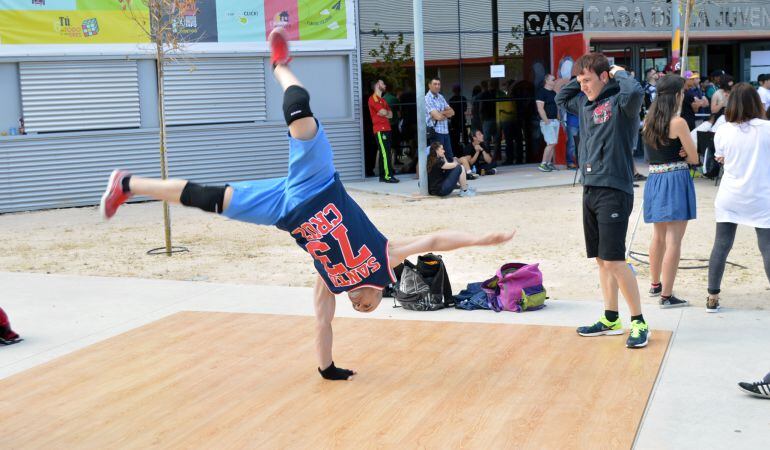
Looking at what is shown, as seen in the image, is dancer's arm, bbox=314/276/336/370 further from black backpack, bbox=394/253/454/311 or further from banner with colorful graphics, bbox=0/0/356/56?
banner with colorful graphics, bbox=0/0/356/56

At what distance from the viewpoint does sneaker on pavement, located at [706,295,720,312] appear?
7.30 m

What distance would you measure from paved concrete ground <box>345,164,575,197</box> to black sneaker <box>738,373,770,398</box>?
35.7 ft

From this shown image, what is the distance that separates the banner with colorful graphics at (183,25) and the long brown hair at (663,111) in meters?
8.47

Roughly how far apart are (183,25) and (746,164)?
9691 millimetres

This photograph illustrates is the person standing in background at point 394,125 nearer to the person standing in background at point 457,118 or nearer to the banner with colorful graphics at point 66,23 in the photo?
the person standing in background at point 457,118

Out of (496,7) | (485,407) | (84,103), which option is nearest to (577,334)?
(485,407)

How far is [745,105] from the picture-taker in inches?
271

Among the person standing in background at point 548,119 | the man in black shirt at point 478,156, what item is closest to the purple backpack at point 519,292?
the man in black shirt at point 478,156

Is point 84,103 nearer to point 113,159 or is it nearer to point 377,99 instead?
point 113,159

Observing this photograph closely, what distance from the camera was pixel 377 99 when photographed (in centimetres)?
1770

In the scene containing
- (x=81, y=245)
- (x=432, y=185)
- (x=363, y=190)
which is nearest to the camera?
(x=81, y=245)

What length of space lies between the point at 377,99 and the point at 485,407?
42.1 feet

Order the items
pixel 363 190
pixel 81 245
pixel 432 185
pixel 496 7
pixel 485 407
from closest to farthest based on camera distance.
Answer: pixel 485 407, pixel 81 245, pixel 432 185, pixel 363 190, pixel 496 7

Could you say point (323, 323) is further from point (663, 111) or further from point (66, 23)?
point (66, 23)
